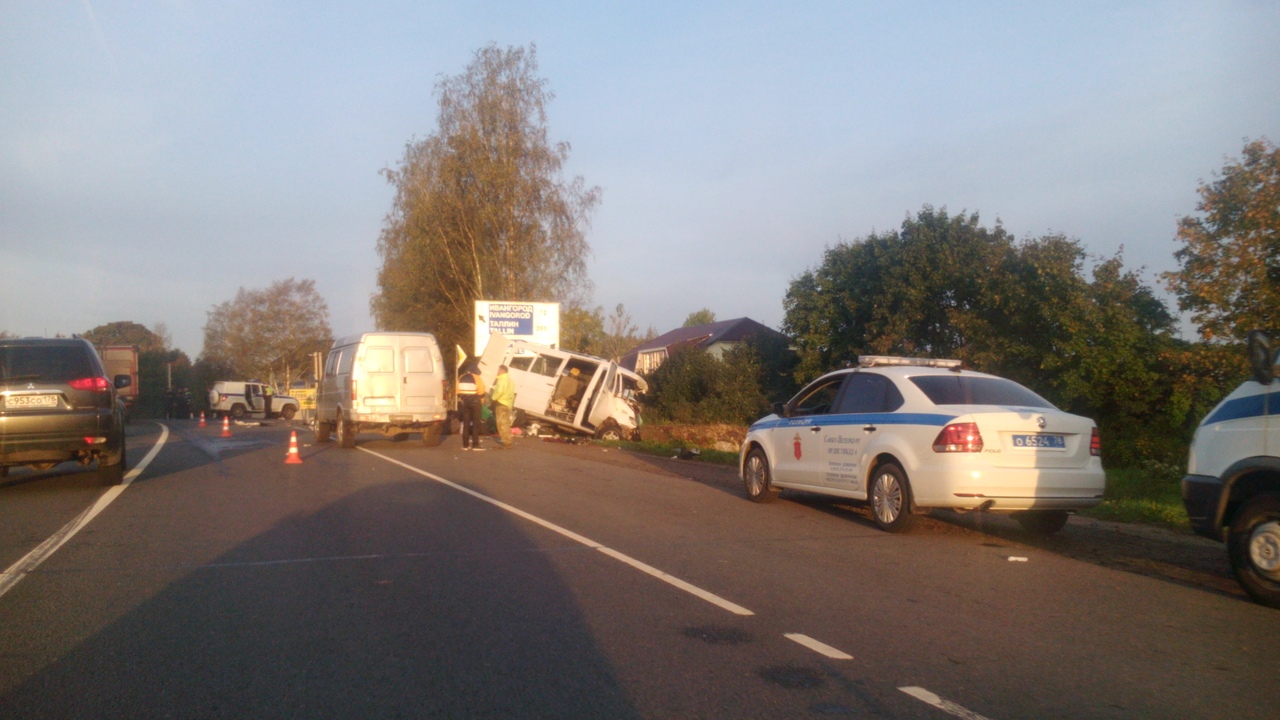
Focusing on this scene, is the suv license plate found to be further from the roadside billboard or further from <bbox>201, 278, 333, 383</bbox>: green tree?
<bbox>201, 278, 333, 383</bbox>: green tree

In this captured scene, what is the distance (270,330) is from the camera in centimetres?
7606

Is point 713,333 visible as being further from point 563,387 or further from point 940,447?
point 940,447

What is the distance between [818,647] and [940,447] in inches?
147

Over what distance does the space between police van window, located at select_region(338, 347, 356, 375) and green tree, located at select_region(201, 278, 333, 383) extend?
5876cm

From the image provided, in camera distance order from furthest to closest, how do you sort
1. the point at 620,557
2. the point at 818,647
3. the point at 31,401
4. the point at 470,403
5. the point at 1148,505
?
1. the point at 470,403
2. the point at 31,401
3. the point at 1148,505
4. the point at 620,557
5. the point at 818,647

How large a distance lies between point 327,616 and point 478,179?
34064mm

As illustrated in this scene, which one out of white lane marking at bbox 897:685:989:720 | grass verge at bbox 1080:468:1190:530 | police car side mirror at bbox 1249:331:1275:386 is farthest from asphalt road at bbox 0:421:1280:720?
police car side mirror at bbox 1249:331:1275:386

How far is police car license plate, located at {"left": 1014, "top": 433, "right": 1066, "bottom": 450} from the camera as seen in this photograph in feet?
28.1

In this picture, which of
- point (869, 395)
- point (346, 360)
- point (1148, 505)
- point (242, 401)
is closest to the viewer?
point (869, 395)

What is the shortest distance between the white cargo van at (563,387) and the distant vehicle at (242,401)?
87.6 feet

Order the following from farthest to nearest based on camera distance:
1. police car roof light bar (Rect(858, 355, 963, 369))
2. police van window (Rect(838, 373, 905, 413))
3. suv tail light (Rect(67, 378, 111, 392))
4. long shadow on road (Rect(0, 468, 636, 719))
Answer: suv tail light (Rect(67, 378, 111, 392))
police car roof light bar (Rect(858, 355, 963, 369))
police van window (Rect(838, 373, 905, 413))
long shadow on road (Rect(0, 468, 636, 719))

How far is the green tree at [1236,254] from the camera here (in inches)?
655

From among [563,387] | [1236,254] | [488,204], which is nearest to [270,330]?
[488,204]

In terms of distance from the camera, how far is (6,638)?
550 cm
